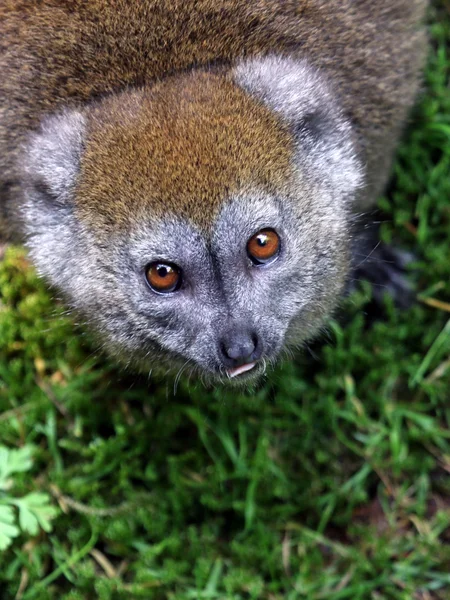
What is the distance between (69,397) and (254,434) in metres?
0.92

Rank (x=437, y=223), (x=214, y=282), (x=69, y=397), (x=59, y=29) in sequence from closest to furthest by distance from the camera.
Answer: (x=214, y=282) → (x=59, y=29) → (x=69, y=397) → (x=437, y=223)

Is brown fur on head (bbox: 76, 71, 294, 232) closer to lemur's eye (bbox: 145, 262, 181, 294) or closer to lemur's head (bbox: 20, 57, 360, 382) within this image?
lemur's head (bbox: 20, 57, 360, 382)

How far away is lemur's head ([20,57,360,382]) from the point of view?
113 inches

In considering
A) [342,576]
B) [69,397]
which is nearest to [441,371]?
[342,576]

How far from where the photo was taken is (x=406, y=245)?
14.5ft

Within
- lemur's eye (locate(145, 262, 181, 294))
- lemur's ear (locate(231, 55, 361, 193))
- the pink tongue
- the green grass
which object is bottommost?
the green grass

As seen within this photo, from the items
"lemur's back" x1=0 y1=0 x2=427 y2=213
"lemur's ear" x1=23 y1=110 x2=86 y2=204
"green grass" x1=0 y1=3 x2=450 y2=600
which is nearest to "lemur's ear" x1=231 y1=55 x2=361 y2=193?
"lemur's back" x1=0 y1=0 x2=427 y2=213

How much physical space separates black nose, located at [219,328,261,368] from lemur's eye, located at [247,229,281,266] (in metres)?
0.27

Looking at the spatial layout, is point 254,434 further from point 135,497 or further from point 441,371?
point 441,371

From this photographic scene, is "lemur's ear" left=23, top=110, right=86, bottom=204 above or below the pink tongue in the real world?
above

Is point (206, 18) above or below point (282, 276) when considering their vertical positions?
above

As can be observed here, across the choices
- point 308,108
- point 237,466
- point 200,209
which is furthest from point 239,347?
point 237,466

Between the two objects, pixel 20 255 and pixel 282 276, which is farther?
pixel 20 255

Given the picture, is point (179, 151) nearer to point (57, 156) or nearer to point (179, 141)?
point (179, 141)
